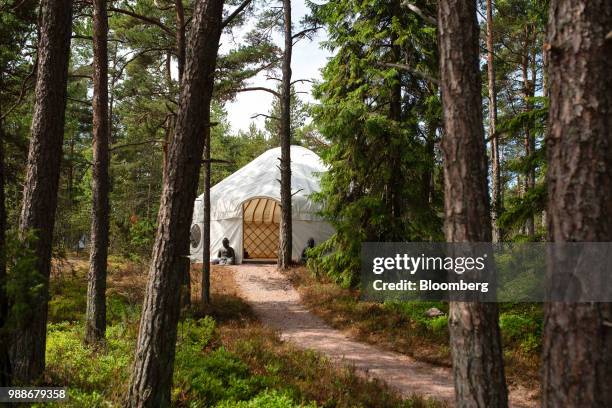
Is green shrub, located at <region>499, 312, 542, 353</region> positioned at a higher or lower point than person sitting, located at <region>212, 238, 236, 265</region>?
lower

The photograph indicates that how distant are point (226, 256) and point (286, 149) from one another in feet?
16.1

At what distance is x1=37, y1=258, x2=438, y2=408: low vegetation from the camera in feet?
16.1

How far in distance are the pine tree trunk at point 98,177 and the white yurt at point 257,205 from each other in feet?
30.3

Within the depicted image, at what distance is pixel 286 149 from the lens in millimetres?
15234

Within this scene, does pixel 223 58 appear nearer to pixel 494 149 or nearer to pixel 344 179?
pixel 344 179

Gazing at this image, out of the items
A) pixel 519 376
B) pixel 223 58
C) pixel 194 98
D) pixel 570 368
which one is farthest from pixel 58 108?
pixel 223 58

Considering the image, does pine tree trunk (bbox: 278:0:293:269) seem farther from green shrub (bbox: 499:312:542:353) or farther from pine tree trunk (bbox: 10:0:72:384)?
pine tree trunk (bbox: 10:0:72:384)

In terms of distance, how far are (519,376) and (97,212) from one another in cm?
697

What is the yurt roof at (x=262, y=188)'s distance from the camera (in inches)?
679

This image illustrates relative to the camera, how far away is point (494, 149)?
16344 mm

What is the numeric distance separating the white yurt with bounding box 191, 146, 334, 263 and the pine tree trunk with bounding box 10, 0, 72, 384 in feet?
37.5

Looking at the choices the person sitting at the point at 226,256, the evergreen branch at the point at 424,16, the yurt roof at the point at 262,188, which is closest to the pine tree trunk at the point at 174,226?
the evergreen branch at the point at 424,16

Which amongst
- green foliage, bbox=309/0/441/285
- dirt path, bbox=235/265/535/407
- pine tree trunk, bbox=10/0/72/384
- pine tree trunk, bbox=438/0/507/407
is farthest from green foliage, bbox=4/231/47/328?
green foliage, bbox=309/0/441/285

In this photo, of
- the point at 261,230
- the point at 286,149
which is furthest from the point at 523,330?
the point at 261,230
